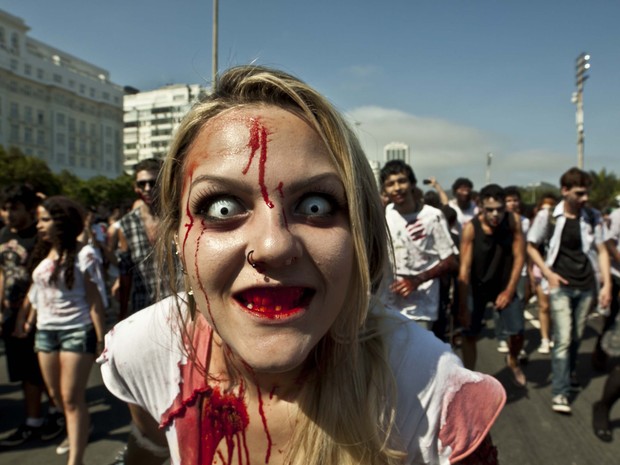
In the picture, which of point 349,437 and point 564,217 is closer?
point 349,437

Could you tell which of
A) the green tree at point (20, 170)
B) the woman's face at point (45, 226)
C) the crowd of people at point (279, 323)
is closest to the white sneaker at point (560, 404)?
the crowd of people at point (279, 323)

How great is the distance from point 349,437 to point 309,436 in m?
0.10

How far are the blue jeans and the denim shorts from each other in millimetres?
3897

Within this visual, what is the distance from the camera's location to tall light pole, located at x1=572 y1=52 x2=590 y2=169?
24.5m

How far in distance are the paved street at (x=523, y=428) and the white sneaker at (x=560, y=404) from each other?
49mm

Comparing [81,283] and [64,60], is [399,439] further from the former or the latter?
[64,60]

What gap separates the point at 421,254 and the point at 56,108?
93436mm

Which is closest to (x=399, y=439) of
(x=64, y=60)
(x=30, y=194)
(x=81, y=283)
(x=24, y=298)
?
(x=81, y=283)

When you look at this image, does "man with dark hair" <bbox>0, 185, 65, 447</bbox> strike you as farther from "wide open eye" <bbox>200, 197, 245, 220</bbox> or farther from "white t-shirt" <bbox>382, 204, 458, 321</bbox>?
"wide open eye" <bbox>200, 197, 245, 220</bbox>

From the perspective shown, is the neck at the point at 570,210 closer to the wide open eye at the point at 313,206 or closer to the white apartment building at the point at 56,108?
the wide open eye at the point at 313,206

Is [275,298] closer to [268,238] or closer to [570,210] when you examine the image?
[268,238]

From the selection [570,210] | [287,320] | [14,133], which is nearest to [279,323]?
[287,320]

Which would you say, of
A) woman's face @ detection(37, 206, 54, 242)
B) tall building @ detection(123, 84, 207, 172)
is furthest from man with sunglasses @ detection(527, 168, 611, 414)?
tall building @ detection(123, 84, 207, 172)

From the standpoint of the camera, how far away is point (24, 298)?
13.6 ft
